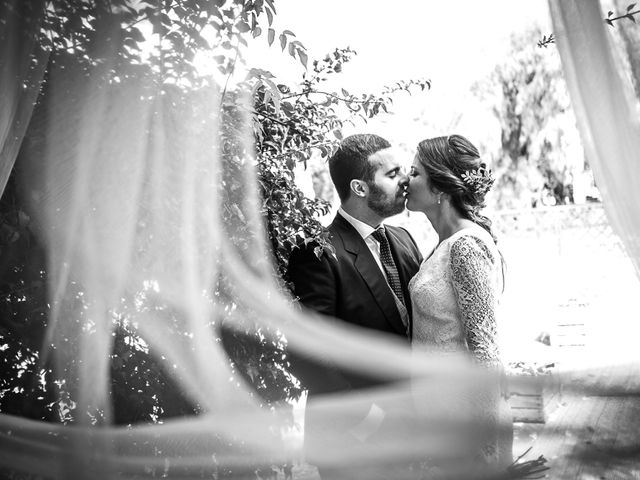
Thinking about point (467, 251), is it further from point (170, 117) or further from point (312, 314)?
point (170, 117)

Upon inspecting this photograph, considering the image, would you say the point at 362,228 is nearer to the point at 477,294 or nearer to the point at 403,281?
the point at 403,281

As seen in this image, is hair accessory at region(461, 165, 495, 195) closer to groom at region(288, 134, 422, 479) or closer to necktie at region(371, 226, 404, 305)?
groom at region(288, 134, 422, 479)

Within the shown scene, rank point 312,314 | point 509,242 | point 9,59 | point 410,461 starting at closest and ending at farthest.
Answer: point 410,461
point 9,59
point 312,314
point 509,242

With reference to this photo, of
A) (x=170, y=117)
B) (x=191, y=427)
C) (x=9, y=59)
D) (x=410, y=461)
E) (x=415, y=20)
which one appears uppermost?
(x=415, y=20)

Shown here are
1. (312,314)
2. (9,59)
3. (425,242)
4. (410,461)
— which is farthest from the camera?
(425,242)

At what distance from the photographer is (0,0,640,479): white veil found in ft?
4.80

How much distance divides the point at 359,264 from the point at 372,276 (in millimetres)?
47

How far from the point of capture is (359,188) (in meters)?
1.85

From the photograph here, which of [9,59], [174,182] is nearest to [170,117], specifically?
[174,182]

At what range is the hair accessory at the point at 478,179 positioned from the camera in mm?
1688

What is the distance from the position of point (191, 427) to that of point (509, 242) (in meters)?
8.03

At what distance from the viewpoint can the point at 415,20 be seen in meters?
2.03

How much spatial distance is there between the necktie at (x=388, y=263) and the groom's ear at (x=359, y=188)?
12 centimetres

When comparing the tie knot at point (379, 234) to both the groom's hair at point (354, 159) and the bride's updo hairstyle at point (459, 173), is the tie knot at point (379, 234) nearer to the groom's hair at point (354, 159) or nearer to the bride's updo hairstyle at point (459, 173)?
the groom's hair at point (354, 159)
